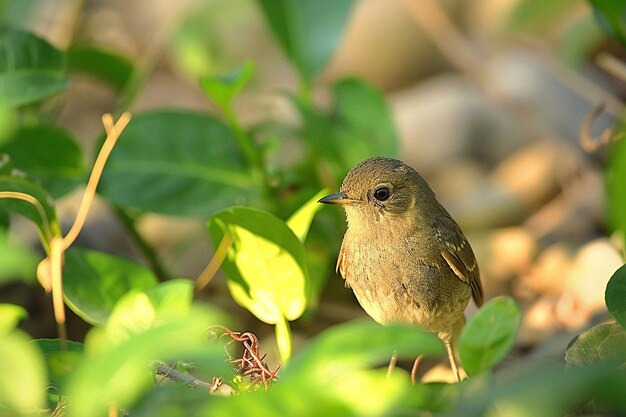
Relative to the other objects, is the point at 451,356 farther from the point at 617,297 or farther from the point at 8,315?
the point at 8,315

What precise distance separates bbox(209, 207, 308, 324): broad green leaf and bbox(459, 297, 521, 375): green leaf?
69 centimetres

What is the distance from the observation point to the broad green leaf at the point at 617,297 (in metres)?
2.10

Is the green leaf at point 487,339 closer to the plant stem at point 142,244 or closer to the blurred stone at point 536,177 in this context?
the plant stem at point 142,244

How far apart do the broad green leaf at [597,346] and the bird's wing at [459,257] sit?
0.64m

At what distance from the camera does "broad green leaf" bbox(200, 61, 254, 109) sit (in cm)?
307

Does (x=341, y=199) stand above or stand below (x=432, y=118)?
above

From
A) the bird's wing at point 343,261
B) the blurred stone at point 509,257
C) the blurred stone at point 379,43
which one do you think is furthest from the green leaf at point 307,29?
the blurred stone at point 379,43

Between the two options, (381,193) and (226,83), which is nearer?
→ (381,193)

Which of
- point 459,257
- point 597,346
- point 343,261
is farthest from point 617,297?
point 343,261

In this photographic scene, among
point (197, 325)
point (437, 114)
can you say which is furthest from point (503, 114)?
point (197, 325)

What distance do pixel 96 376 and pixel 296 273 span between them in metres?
1.28

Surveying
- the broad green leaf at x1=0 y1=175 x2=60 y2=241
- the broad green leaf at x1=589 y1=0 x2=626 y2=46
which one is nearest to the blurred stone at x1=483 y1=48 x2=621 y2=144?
the broad green leaf at x1=589 y1=0 x2=626 y2=46

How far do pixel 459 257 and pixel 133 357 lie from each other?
1782 millimetres

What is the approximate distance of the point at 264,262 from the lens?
2.56 metres
